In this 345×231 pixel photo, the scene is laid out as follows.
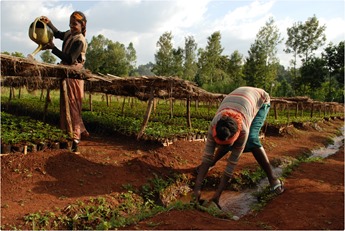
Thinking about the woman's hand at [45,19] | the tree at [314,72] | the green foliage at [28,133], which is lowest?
the green foliage at [28,133]

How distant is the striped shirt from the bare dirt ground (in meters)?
0.95

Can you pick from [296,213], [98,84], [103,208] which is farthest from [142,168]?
[98,84]

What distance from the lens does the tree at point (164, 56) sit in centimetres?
4031

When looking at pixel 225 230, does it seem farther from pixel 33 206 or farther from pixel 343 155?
pixel 343 155

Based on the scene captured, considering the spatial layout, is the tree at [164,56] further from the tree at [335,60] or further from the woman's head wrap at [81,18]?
the woman's head wrap at [81,18]

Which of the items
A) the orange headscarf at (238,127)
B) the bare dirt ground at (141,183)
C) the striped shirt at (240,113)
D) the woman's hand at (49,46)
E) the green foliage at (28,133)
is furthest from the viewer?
the green foliage at (28,133)

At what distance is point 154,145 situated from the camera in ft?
29.9

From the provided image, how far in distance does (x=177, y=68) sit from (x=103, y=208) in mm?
38813

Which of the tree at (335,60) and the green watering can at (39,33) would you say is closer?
the green watering can at (39,33)

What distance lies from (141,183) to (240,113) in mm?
2940

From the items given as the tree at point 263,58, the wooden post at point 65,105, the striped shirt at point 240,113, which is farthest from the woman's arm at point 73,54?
the tree at point 263,58

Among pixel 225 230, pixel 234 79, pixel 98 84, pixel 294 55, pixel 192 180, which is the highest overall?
pixel 294 55

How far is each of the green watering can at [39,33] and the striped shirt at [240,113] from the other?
3.78 meters

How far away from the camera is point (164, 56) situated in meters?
40.9
